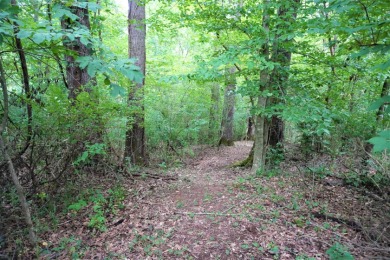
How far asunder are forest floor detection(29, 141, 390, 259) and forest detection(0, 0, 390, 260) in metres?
0.02

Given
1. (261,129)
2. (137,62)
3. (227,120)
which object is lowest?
(227,120)

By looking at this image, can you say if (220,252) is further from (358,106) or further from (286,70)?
(358,106)

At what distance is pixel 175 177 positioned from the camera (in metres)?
6.45

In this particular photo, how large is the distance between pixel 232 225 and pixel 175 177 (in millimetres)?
2787

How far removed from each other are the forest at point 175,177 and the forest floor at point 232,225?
0.07 ft

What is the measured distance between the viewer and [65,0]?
2670 mm

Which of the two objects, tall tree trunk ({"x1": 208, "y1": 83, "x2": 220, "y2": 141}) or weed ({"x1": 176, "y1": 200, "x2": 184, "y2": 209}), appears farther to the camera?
tall tree trunk ({"x1": 208, "y1": 83, "x2": 220, "y2": 141})

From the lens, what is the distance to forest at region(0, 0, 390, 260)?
2900 mm

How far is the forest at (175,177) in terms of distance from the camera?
2900mm

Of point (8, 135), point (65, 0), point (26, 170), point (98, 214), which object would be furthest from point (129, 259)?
point (65, 0)

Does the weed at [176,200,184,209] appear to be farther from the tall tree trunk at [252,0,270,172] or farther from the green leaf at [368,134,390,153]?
the green leaf at [368,134,390,153]

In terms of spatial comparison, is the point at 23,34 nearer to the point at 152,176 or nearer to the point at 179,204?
the point at 179,204

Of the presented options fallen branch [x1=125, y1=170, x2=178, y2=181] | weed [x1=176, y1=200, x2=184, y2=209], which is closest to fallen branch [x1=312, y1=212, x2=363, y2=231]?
weed [x1=176, y1=200, x2=184, y2=209]

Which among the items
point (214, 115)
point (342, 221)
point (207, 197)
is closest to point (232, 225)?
point (207, 197)
